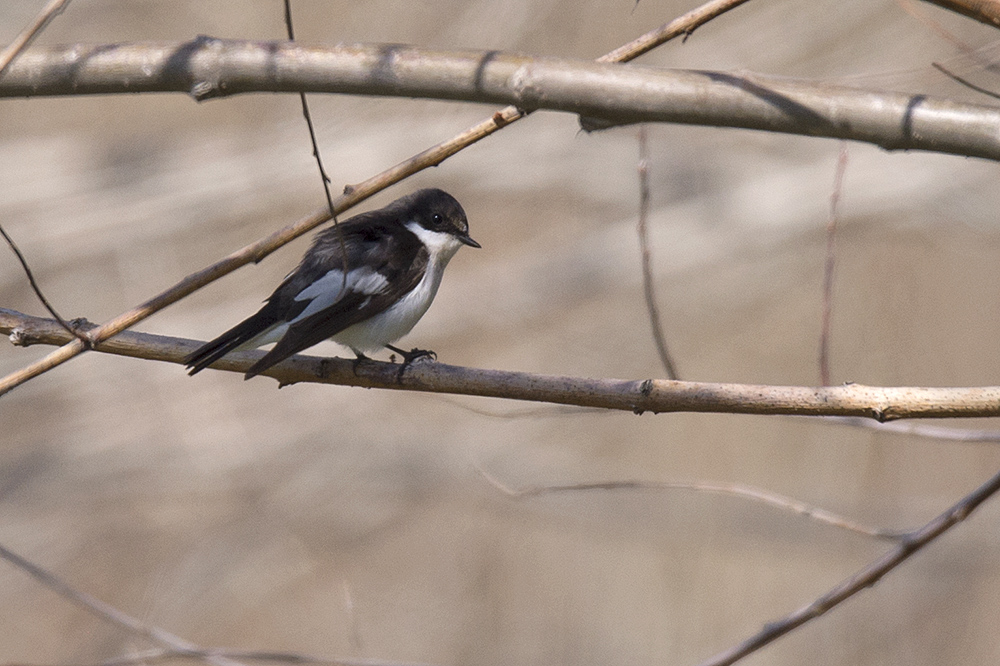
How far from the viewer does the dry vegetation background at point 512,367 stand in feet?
22.4

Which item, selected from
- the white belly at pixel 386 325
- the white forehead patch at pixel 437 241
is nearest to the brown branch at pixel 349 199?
the white belly at pixel 386 325

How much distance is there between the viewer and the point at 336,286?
3.77 meters

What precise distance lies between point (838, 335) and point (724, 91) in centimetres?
655

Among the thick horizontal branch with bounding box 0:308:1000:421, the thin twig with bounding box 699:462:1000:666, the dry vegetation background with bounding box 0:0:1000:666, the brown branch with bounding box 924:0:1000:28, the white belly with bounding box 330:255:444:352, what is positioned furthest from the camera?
the dry vegetation background with bounding box 0:0:1000:666

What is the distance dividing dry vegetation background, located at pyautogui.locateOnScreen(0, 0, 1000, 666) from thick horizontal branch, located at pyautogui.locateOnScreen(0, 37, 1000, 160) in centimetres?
465

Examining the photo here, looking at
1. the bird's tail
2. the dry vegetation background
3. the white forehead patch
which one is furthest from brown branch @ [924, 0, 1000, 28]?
the dry vegetation background

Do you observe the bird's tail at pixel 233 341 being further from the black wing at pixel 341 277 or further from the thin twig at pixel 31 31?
the thin twig at pixel 31 31

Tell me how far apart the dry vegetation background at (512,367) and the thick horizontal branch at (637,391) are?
351 centimetres

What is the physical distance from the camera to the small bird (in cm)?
345

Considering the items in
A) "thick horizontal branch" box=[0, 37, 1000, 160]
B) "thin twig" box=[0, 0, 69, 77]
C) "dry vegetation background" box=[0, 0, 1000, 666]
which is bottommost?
"dry vegetation background" box=[0, 0, 1000, 666]

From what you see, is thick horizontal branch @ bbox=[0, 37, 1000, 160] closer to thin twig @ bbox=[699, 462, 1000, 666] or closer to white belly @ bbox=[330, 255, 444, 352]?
thin twig @ bbox=[699, 462, 1000, 666]

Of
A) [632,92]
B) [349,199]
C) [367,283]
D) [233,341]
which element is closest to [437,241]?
[367,283]

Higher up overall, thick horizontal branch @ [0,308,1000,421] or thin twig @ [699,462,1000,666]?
thick horizontal branch @ [0,308,1000,421]

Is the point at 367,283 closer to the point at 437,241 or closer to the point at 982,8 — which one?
the point at 437,241
